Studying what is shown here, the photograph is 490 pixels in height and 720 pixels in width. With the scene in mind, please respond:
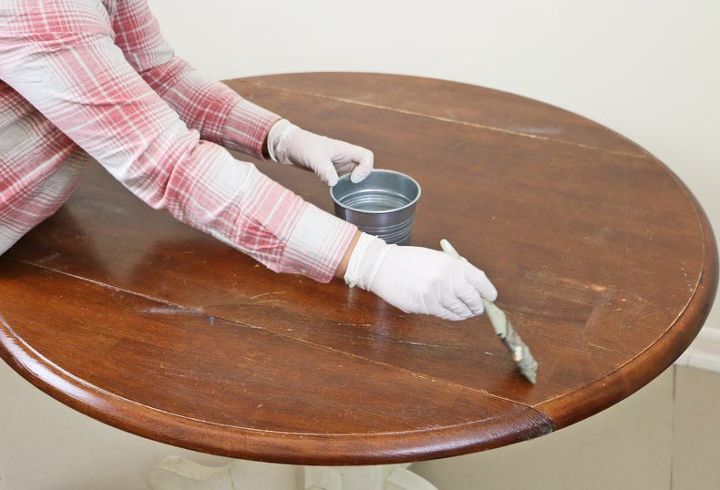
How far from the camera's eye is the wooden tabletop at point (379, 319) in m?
0.92

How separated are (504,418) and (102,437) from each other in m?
1.37

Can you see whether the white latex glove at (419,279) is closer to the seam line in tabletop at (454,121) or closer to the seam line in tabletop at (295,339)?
the seam line in tabletop at (295,339)

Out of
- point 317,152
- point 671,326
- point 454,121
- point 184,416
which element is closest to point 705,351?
point 454,121

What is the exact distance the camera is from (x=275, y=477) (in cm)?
157

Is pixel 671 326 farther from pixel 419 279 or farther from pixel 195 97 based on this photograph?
Answer: pixel 195 97

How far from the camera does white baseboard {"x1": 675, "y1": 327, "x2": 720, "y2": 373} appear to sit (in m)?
2.14

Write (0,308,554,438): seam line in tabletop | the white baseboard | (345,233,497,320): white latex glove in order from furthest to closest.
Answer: the white baseboard, (345,233,497,320): white latex glove, (0,308,554,438): seam line in tabletop

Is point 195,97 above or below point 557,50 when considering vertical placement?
below

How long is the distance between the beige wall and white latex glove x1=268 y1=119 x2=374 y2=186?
781 mm

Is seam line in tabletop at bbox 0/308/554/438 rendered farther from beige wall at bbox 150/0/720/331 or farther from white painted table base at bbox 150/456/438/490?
beige wall at bbox 150/0/720/331

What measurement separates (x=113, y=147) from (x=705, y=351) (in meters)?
1.71

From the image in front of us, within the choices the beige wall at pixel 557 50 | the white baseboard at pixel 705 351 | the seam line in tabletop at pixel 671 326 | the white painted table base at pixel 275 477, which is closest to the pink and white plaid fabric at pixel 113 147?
the seam line in tabletop at pixel 671 326

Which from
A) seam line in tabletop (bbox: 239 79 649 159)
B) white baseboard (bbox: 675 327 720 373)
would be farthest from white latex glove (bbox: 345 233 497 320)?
white baseboard (bbox: 675 327 720 373)

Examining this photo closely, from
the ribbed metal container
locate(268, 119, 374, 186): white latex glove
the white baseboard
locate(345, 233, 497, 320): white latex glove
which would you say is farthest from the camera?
the white baseboard
